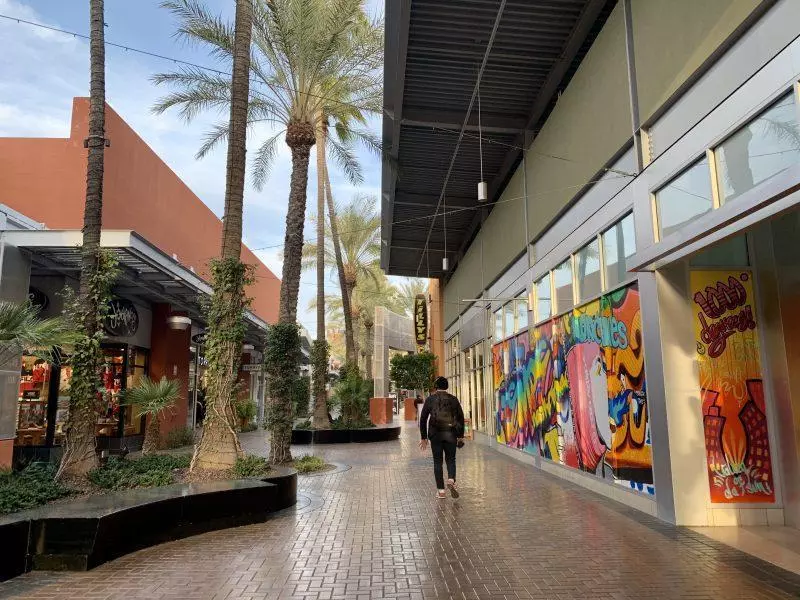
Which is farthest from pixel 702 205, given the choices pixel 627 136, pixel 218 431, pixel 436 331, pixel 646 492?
pixel 436 331

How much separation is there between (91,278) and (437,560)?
612cm

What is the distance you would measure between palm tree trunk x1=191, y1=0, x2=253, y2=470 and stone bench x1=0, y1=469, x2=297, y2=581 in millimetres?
946

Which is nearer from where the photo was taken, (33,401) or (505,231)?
(33,401)

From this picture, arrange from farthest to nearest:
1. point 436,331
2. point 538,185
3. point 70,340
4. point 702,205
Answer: point 436,331 → point 538,185 → point 70,340 → point 702,205

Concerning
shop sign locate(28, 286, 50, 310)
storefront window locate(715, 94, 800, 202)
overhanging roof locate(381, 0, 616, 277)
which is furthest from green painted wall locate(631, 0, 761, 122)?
A: shop sign locate(28, 286, 50, 310)

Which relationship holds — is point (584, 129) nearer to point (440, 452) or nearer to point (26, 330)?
point (440, 452)

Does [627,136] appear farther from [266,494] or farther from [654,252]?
[266,494]

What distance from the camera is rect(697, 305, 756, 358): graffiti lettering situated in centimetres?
693

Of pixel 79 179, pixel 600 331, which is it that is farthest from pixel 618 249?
pixel 79 179

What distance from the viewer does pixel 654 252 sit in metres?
6.27

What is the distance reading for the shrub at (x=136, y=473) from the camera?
24.8ft

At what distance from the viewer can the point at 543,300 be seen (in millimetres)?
11938

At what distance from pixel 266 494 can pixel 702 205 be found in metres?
6.23

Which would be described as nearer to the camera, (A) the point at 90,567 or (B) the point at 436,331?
(A) the point at 90,567
